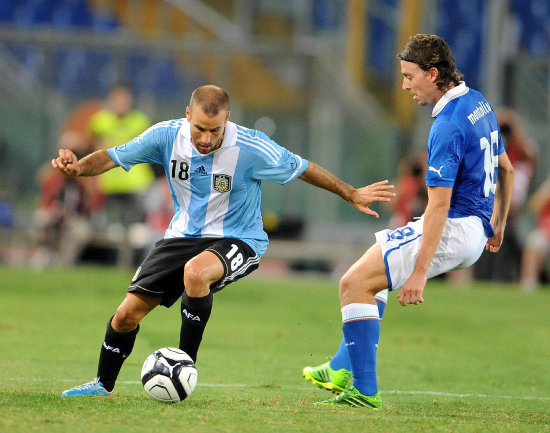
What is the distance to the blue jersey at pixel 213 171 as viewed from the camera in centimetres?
646

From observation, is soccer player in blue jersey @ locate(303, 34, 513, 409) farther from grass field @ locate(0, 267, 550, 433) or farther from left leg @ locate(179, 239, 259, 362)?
left leg @ locate(179, 239, 259, 362)

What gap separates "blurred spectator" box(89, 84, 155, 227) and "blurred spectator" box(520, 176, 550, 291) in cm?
596

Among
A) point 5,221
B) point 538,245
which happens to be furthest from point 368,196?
point 5,221

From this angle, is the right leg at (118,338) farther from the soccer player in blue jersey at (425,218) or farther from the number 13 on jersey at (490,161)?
the number 13 on jersey at (490,161)

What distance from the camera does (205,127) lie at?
622 cm

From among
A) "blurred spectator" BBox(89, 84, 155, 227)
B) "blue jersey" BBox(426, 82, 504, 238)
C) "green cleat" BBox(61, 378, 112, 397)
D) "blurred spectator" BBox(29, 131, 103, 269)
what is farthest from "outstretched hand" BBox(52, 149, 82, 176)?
"blurred spectator" BBox(29, 131, 103, 269)

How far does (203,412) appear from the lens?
18.6ft

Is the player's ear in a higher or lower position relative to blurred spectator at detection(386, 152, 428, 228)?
higher

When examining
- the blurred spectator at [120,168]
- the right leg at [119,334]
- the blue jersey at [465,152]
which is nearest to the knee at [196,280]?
the right leg at [119,334]

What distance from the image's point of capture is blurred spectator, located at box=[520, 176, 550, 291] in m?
15.4

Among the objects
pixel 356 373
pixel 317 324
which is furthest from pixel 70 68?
pixel 356 373

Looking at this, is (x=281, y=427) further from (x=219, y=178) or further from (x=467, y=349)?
(x=467, y=349)

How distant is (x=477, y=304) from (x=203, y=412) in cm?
821

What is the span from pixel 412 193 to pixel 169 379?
9.87m
